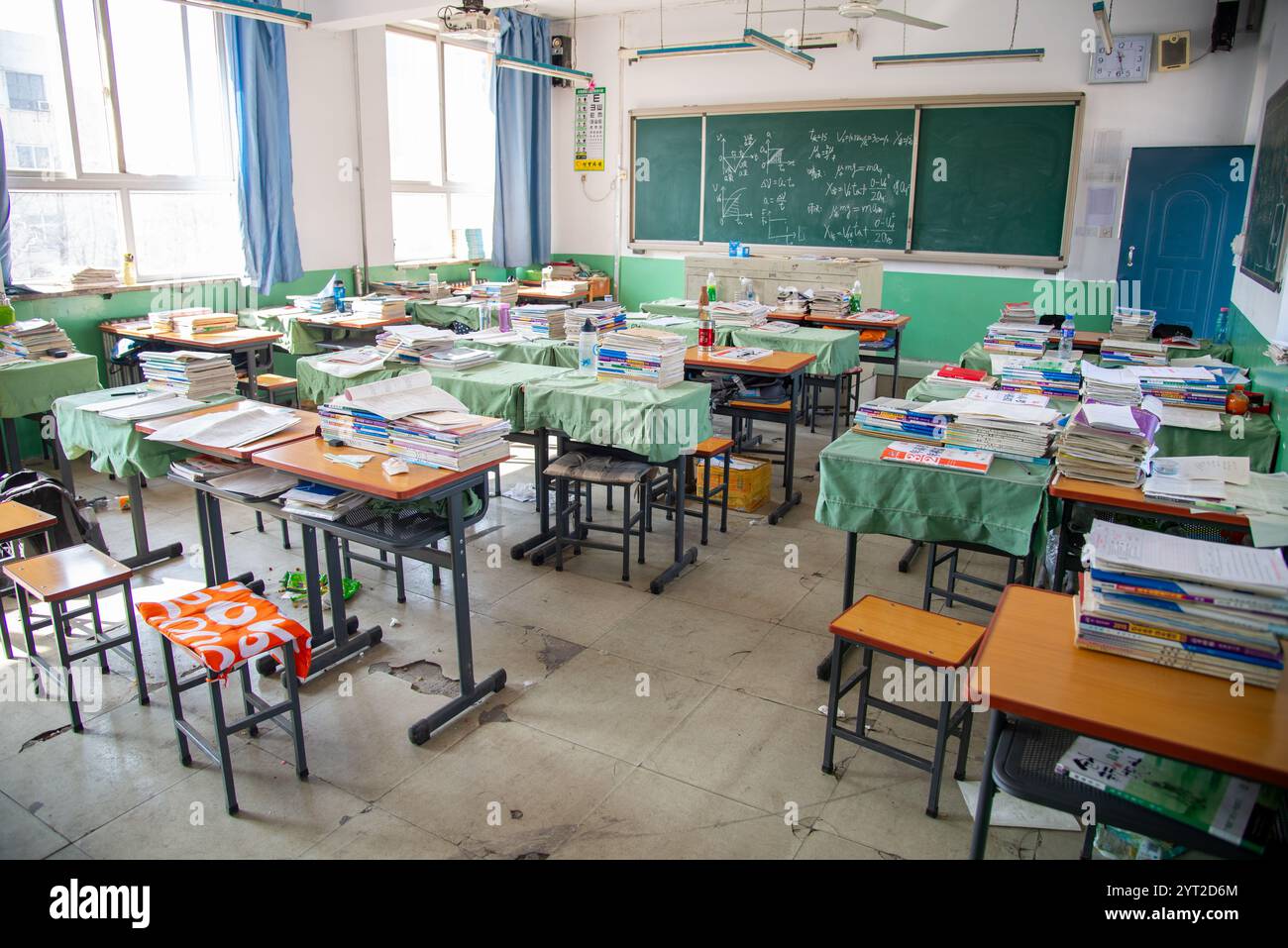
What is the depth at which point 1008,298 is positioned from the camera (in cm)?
755

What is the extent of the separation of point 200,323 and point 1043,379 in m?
5.21

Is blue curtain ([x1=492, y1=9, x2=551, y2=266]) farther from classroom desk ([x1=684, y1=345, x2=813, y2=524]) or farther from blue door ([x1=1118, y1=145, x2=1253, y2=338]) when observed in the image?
blue door ([x1=1118, y1=145, x2=1253, y2=338])

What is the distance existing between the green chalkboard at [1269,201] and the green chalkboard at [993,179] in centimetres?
206

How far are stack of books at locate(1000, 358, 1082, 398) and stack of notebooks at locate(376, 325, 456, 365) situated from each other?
284 centimetres

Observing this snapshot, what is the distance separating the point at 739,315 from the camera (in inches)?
235

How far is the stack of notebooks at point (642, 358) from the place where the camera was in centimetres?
399

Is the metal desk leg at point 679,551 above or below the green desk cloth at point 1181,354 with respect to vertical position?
below

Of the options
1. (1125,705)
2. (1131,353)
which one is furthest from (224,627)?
(1131,353)

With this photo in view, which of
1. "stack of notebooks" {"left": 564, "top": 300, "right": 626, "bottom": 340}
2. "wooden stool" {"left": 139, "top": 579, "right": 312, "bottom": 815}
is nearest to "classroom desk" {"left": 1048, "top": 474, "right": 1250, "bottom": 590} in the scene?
"wooden stool" {"left": 139, "top": 579, "right": 312, "bottom": 815}

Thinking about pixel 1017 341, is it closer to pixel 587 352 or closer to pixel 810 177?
pixel 587 352

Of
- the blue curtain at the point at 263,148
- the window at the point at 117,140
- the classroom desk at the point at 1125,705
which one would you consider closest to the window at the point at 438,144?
the blue curtain at the point at 263,148

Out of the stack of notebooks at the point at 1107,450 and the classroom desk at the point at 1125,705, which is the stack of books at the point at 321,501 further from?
the stack of notebooks at the point at 1107,450


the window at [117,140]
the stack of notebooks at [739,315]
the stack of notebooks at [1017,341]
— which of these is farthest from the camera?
the stack of notebooks at [739,315]
